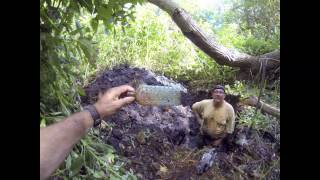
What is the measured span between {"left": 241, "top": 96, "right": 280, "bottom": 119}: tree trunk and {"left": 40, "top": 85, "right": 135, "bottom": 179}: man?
344mm

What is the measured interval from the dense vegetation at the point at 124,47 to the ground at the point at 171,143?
0.11 ft

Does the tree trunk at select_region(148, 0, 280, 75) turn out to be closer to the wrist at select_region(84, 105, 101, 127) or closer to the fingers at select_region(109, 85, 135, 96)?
the fingers at select_region(109, 85, 135, 96)

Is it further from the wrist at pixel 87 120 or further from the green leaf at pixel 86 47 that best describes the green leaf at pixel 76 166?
the green leaf at pixel 86 47

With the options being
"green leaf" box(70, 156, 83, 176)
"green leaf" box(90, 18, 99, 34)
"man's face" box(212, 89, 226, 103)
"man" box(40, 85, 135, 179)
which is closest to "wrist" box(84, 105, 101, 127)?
"man" box(40, 85, 135, 179)

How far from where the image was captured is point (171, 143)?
133 cm

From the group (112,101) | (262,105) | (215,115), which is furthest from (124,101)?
(262,105)

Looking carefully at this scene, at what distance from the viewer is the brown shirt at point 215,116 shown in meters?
1.33

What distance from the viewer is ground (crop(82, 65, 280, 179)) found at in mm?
1312

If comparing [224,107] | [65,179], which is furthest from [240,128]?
[65,179]

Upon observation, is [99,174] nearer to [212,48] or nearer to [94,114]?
[94,114]

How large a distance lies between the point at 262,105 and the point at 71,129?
0.56m
